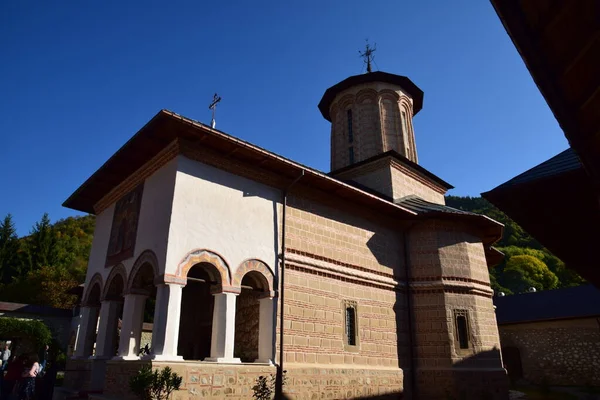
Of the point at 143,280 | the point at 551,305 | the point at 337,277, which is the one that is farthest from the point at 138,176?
the point at 551,305

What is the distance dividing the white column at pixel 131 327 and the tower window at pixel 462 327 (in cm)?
781

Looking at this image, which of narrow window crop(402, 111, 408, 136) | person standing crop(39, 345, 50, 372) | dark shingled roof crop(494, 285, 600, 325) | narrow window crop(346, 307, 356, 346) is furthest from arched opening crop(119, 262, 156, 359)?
dark shingled roof crop(494, 285, 600, 325)

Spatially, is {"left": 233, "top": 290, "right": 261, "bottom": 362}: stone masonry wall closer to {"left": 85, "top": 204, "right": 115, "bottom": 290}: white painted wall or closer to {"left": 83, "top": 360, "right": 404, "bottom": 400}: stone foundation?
{"left": 83, "top": 360, "right": 404, "bottom": 400}: stone foundation

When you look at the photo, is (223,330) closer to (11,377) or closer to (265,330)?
(265,330)

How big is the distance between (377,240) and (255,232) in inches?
160

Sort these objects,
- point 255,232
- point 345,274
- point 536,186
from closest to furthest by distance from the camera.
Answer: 1. point 536,186
2. point 255,232
3. point 345,274

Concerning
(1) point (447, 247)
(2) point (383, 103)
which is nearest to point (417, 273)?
(1) point (447, 247)

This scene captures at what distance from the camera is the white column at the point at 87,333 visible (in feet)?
34.0

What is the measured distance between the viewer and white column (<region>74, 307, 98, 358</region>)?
10.4 m

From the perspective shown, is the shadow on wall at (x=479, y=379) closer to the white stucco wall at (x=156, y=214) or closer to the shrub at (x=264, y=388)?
the shrub at (x=264, y=388)

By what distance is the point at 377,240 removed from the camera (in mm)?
11438

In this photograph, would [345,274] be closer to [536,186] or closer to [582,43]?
[536,186]

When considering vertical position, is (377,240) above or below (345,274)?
above

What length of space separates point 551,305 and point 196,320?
15754 mm
